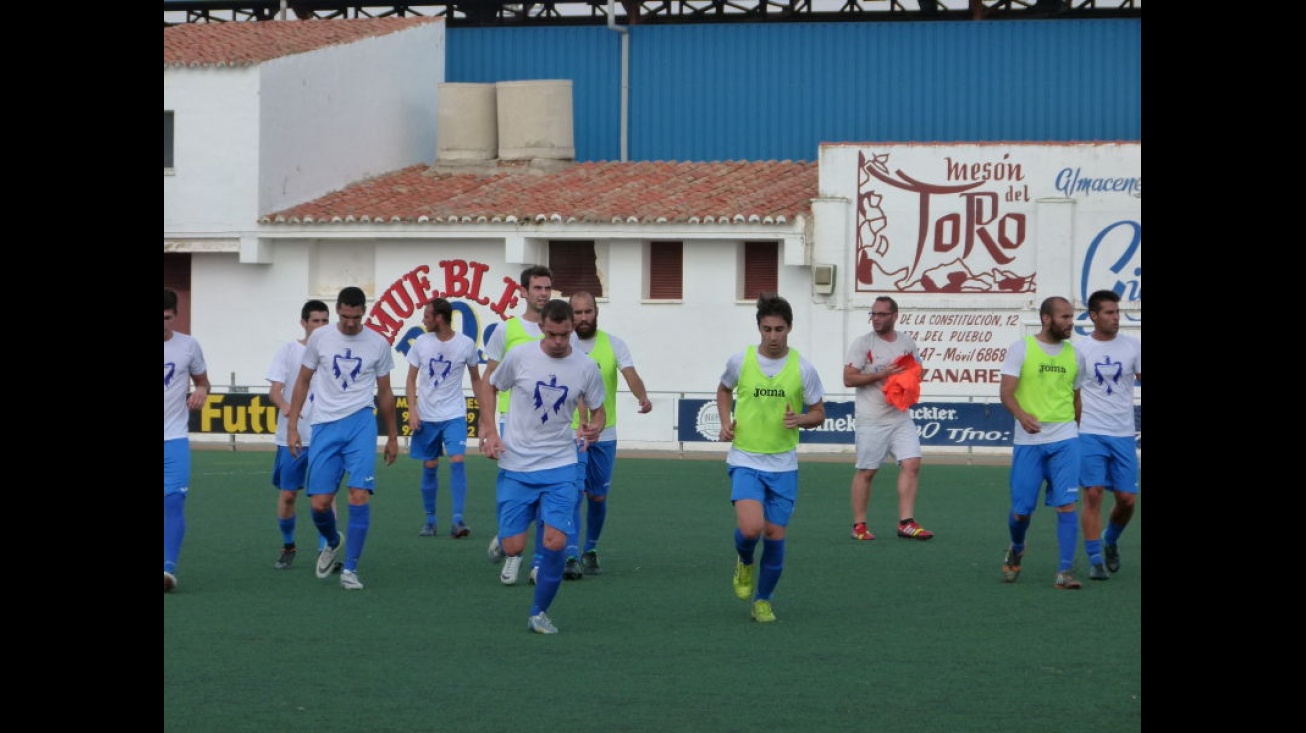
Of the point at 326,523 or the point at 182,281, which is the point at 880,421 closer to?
the point at 326,523

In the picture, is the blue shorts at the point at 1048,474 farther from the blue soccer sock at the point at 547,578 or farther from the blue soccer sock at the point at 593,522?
the blue soccer sock at the point at 547,578

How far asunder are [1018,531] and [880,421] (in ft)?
12.1

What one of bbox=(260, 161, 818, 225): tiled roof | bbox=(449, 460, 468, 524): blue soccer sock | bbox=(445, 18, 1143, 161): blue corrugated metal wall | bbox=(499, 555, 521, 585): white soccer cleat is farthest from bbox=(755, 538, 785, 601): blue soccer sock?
bbox=(445, 18, 1143, 161): blue corrugated metal wall

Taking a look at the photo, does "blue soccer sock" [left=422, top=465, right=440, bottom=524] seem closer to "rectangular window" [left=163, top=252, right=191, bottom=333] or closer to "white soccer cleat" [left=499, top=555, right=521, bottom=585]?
"white soccer cleat" [left=499, top=555, right=521, bottom=585]

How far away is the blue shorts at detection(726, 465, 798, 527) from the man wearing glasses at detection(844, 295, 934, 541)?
5.09 metres

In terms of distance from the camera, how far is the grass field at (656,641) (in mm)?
8578

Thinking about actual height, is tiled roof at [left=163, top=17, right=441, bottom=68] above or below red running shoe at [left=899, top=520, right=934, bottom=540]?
above

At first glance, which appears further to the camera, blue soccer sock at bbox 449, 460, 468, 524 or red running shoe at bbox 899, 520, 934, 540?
blue soccer sock at bbox 449, 460, 468, 524

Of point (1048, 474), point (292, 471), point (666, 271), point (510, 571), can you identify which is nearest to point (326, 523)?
point (292, 471)

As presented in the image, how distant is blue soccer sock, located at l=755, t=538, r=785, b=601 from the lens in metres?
11.4

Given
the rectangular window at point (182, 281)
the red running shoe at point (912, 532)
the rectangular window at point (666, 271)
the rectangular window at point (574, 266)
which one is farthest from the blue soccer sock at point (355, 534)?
the rectangular window at point (182, 281)

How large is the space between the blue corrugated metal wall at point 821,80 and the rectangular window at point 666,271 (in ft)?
19.3

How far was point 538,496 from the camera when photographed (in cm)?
1134
